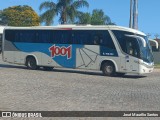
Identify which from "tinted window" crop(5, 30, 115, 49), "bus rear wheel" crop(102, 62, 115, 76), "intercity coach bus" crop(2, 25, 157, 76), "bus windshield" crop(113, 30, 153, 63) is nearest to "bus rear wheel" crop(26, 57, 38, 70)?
"intercity coach bus" crop(2, 25, 157, 76)

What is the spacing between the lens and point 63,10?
48094 mm

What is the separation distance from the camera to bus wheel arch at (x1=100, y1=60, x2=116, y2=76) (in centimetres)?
2444

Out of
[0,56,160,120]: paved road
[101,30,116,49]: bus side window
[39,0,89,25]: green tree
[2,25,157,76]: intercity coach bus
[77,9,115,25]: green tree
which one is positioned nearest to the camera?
[0,56,160,120]: paved road

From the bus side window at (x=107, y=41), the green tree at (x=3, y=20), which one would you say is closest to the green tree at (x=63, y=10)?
the bus side window at (x=107, y=41)

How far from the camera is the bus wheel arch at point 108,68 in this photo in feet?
80.2

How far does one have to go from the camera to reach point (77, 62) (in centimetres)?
2578

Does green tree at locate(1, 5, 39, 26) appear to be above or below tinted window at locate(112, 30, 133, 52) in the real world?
above

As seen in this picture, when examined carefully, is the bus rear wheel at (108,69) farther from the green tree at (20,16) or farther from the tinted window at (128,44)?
the green tree at (20,16)

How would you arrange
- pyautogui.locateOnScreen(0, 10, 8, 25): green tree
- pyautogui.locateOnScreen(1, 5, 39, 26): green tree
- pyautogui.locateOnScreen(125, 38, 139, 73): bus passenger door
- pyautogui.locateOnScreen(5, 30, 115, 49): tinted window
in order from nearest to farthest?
pyautogui.locateOnScreen(125, 38, 139, 73): bus passenger door < pyautogui.locateOnScreen(5, 30, 115, 49): tinted window < pyautogui.locateOnScreen(1, 5, 39, 26): green tree < pyautogui.locateOnScreen(0, 10, 8, 25): green tree

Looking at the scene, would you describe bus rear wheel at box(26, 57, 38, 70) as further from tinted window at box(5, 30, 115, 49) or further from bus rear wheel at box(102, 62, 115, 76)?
bus rear wheel at box(102, 62, 115, 76)

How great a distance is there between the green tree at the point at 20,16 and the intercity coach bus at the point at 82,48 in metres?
71.8

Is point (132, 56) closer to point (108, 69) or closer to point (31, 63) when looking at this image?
point (108, 69)

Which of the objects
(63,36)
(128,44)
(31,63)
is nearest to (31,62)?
(31,63)

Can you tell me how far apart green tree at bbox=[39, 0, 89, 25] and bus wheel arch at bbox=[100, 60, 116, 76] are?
2362 cm
